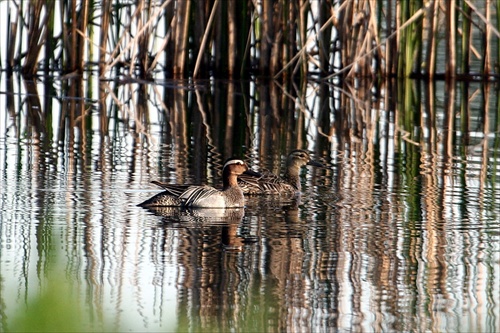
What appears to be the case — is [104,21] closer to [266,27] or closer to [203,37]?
[203,37]

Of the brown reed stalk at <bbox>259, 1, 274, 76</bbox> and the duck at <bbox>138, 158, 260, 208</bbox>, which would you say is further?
the brown reed stalk at <bbox>259, 1, 274, 76</bbox>

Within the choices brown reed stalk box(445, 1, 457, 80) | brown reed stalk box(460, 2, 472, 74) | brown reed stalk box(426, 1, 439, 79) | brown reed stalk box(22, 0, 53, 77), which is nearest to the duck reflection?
brown reed stalk box(22, 0, 53, 77)

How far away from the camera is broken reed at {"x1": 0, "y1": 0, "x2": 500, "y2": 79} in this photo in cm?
1648

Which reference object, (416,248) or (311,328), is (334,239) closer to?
(416,248)

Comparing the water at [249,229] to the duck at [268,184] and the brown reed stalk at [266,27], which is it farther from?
the brown reed stalk at [266,27]

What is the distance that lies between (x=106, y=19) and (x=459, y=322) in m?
11.7

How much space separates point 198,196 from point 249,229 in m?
0.76

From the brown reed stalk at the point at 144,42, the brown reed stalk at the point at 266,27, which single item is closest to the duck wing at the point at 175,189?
the brown reed stalk at the point at 144,42

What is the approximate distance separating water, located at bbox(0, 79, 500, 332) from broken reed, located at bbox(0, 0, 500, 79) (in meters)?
2.87

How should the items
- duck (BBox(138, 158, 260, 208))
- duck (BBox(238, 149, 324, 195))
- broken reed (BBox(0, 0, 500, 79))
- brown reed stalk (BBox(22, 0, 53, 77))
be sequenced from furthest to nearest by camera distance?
broken reed (BBox(0, 0, 500, 79))
brown reed stalk (BBox(22, 0, 53, 77))
duck (BBox(238, 149, 324, 195))
duck (BBox(138, 158, 260, 208))

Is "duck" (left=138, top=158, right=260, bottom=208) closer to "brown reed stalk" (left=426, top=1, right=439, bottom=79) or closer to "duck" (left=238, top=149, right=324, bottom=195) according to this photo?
"duck" (left=238, top=149, right=324, bottom=195)

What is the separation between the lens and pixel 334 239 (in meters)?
7.14

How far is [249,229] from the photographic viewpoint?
7.48 meters

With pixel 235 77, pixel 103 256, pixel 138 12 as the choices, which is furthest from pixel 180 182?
pixel 235 77
